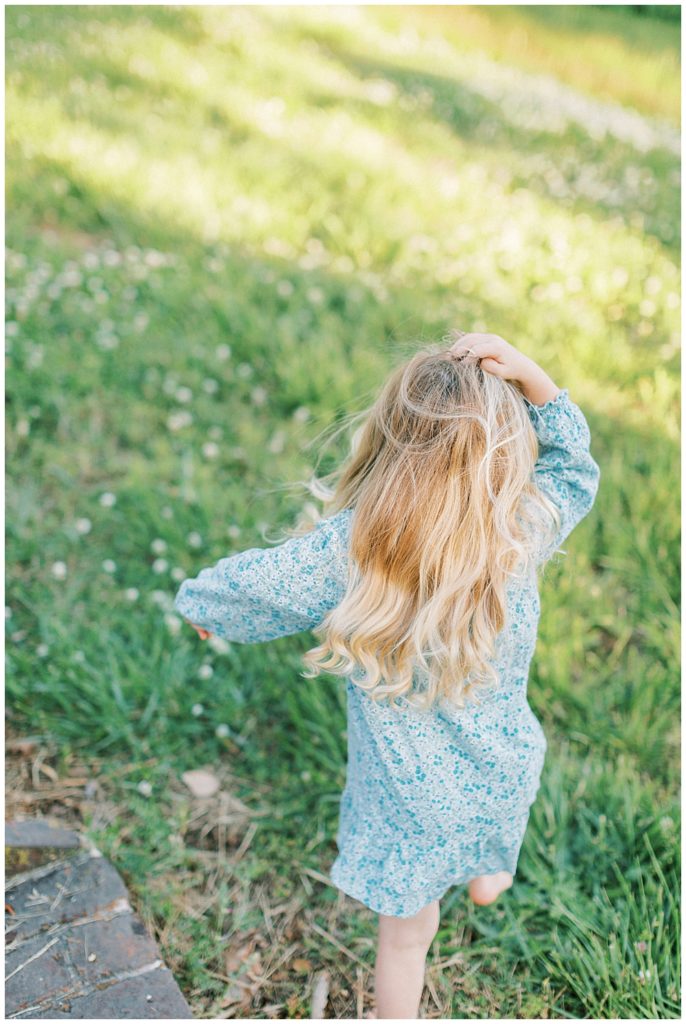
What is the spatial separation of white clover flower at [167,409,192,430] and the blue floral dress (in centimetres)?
180

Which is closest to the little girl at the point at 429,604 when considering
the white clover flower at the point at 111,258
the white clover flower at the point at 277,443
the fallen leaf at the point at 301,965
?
the fallen leaf at the point at 301,965

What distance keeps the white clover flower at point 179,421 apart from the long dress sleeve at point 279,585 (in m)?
1.82

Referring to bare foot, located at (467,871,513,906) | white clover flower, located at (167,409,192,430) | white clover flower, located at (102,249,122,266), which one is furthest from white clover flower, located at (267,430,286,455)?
bare foot, located at (467,871,513,906)

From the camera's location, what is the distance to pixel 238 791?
258cm

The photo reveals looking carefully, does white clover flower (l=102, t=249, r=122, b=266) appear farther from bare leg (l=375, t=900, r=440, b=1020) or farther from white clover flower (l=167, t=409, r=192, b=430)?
bare leg (l=375, t=900, r=440, b=1020)

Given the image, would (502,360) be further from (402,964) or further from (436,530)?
(402,964)

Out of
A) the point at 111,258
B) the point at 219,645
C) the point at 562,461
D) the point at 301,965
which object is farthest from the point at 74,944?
the point at 111,258

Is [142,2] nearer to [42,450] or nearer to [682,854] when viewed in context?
[42,450]

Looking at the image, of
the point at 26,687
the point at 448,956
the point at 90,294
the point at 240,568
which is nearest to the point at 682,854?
the point at 448,956

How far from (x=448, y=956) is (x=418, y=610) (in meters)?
1.09

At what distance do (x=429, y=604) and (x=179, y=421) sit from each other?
223cm

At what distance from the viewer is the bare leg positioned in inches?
77.8

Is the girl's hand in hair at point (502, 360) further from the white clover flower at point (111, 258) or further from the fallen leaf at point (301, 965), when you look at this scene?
the white clover flower at point (111, 258)

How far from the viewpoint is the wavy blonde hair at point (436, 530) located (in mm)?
1680
